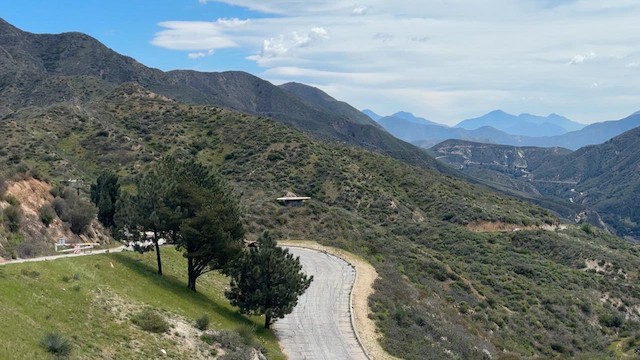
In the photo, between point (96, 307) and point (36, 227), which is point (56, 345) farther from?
point (36, 227)

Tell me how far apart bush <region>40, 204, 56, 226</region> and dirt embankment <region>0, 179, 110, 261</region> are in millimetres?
169

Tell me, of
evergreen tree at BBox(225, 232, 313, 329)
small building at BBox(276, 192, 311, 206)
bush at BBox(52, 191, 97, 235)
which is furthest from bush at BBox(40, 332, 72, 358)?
small building at BBox(276, 192, 311, 206)

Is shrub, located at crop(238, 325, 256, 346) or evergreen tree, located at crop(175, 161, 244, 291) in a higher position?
evergreen tree, located at crop(175, 161, 244, 291)

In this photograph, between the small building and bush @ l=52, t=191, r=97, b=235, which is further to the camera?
the small building

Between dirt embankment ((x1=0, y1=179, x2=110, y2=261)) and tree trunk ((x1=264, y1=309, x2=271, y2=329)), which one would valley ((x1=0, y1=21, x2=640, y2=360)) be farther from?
tree trunk ((x1=264, y1=309, x2=271, y2=329))

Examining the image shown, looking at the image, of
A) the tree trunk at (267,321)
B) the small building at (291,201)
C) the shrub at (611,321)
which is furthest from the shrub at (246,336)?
the small building at (291,201)

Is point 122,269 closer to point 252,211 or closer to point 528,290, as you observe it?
point 252,211

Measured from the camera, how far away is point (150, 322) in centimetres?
1688

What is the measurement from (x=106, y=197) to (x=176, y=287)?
1577 centimetres

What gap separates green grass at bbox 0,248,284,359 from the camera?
13.4m

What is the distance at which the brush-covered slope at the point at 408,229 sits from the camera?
3322 cm

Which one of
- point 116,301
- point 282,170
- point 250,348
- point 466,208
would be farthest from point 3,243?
point 466,208

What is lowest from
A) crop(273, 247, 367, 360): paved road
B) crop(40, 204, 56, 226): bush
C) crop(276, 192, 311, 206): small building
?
crop(273, 247, 367, 360): paved road

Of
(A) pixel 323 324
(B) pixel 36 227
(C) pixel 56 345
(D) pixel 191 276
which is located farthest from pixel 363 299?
(C) pixel 56 345
